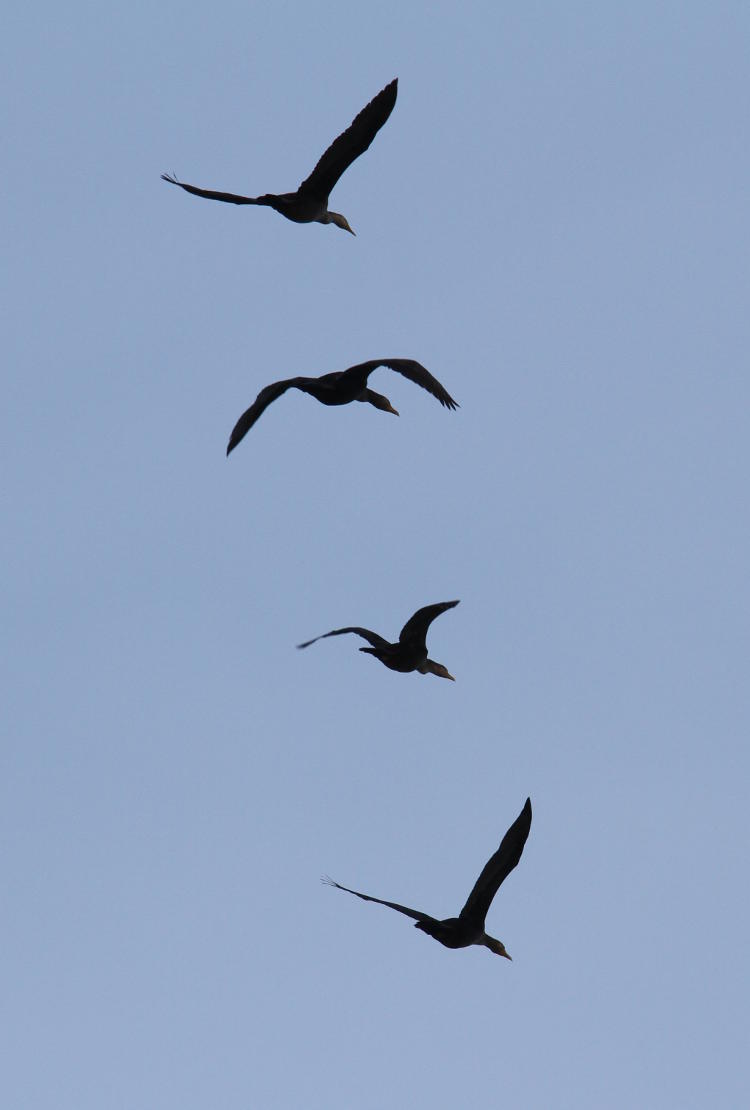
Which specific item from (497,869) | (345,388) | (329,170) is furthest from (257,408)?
(497,869)

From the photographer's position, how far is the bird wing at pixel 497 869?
82.4ft

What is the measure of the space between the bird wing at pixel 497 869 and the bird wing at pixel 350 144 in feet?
31.2

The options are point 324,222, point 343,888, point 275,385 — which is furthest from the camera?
point 324,222

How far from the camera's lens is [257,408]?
24.7 meters

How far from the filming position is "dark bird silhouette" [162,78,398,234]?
26141 mm

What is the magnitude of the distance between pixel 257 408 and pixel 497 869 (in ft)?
23.2

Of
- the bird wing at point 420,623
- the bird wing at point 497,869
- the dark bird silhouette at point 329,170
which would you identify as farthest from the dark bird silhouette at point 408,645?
the dark bird silhouette at point 329,170

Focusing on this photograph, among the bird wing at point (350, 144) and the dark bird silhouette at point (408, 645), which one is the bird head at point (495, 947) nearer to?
the dark bird silhouette at point (408, 645)

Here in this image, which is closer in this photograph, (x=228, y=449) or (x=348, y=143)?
(x=228, y=449)

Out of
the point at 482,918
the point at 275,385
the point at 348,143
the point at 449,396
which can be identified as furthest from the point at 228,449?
the point at 482,918

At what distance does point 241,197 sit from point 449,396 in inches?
156

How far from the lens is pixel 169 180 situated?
83.4 ft

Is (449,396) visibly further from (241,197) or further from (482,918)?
(482,918)

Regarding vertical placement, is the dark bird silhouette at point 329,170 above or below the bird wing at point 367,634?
above
